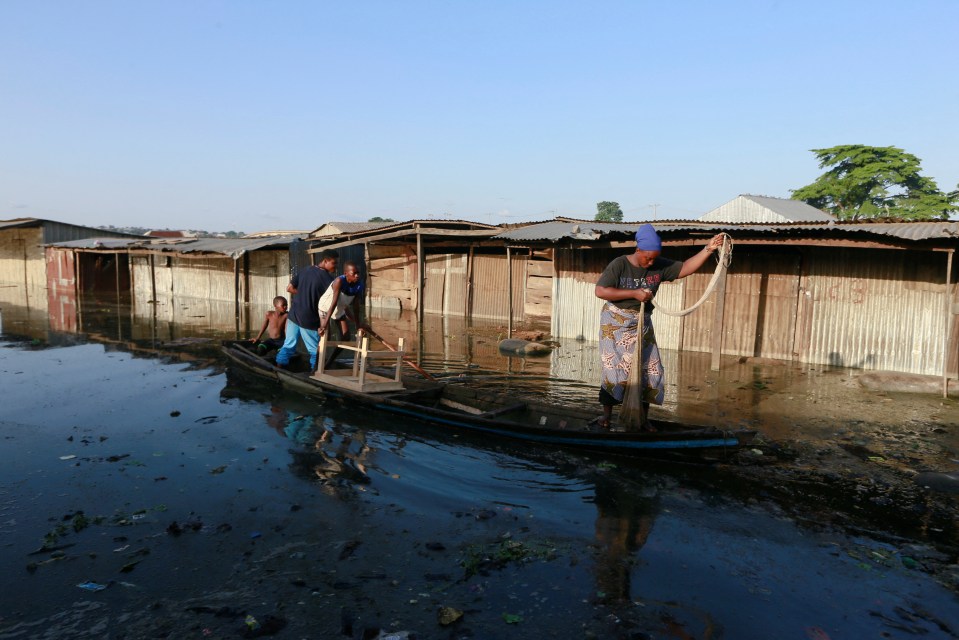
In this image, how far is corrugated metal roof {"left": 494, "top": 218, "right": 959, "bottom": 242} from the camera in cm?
1018

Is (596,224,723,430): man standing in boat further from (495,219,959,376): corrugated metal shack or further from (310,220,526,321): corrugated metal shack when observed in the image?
(310,220,526,321): corrugated metal shack

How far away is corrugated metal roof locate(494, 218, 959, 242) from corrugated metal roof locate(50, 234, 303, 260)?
9735mm

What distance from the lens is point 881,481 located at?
6.31 metres

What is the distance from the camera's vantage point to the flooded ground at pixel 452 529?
4.02 metres

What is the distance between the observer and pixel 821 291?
12523 mm

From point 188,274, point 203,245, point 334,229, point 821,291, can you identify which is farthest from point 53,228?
point 821,291

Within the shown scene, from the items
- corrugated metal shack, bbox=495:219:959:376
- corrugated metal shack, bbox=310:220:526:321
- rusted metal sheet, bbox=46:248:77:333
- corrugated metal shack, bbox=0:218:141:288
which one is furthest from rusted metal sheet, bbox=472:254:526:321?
corrugated metal shack, bbox=0:218:141:288

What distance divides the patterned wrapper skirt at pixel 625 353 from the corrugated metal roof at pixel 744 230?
6.19m

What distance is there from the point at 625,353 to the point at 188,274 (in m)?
26.6

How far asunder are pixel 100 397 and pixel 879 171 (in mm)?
40345

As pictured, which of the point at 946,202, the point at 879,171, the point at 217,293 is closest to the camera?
the point at 217,293

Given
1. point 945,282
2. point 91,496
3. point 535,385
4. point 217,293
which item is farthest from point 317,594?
point 217,293

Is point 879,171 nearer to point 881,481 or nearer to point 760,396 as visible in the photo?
point 760,396

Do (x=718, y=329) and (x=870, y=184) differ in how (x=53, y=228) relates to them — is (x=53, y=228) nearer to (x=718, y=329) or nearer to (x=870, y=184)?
(x=718, y=329)
